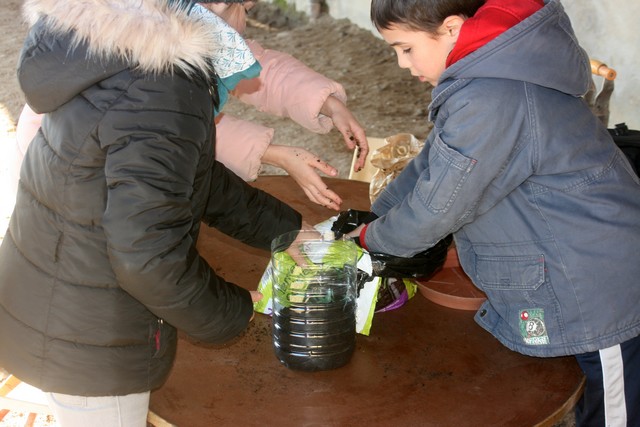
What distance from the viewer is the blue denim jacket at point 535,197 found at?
1696 mm

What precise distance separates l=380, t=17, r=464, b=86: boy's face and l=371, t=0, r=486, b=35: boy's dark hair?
0.02 m

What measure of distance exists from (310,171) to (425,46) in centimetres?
56

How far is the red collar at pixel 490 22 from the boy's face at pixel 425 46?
0.10m

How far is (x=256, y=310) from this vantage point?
191 cm

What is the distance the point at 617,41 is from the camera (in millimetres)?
4414

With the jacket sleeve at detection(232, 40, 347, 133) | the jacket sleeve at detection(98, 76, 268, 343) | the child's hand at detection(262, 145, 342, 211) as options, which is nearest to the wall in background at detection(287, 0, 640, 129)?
the jacket sleeve at detection(232, 40, 347, 133)

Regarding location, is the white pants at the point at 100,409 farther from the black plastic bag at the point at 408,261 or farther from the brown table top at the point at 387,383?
the black plastic bag at the point at 408,261

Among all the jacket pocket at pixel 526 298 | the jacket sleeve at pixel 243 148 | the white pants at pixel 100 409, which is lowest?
the white pants at pixel 100 409

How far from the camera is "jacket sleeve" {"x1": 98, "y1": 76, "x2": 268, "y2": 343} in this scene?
139cm

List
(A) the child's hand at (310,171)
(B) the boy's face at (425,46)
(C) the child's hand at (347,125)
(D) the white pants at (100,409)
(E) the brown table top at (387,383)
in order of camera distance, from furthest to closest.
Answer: (C) the child's hand at (347,125) → (A) the child's hand at (310,171) → (B) the boy's face at (425,46) → (D) the white pants at (100,409) → (E) the brown table top at (387,383)

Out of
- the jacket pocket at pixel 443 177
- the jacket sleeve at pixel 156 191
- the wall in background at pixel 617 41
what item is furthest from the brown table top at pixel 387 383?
the wall in background at pixel 617 41

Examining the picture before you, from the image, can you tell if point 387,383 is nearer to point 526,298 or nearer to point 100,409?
point 526,298

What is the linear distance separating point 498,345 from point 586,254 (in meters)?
0.29

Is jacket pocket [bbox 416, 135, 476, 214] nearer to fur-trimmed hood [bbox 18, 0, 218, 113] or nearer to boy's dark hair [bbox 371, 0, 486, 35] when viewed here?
boy's dark hair [bbox 371, 0, 486, 35]
